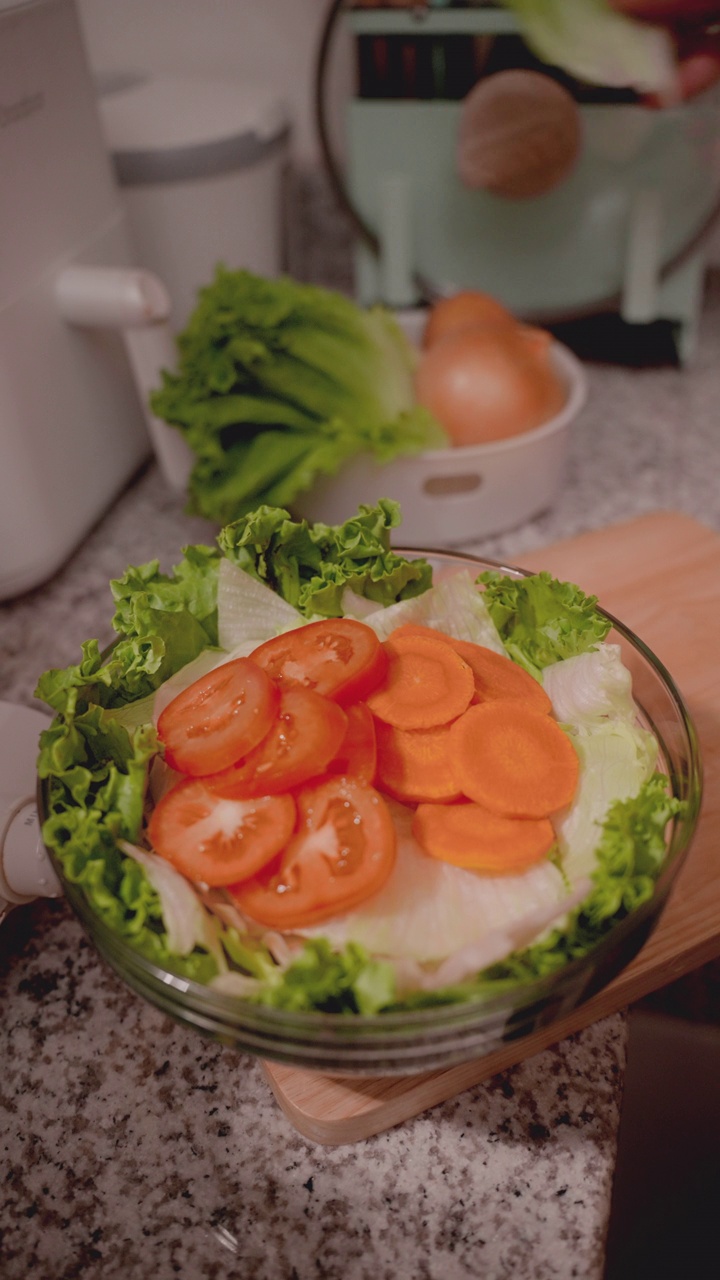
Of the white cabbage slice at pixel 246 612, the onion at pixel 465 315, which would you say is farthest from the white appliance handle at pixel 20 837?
the onion at pixel 465 315

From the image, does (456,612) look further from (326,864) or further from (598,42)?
(598,42)

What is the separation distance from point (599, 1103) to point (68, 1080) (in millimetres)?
390

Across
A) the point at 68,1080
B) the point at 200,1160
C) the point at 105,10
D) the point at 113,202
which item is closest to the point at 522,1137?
the point at 200,1160

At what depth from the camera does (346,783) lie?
607mm

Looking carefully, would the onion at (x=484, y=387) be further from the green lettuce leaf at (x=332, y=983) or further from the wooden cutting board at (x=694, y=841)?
the green lettuce leaf at (x=332, y=983)

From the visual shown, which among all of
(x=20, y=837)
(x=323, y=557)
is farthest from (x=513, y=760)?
(x=20, y=837)

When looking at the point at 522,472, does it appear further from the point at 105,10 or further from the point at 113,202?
the point at 105,10

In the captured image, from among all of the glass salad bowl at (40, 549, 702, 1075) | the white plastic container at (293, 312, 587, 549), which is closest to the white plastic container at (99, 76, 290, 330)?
the white plastic container at (293, 312, 587, 549)

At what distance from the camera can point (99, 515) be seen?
1209 millimetres

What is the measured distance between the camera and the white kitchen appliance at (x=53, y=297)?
957 millimetres

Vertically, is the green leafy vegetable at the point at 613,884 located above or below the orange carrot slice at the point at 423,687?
below

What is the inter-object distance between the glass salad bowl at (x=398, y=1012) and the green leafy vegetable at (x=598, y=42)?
3.59ft

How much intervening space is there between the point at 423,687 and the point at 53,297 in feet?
2.27

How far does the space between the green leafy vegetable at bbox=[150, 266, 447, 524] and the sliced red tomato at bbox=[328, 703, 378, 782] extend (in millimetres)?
442
